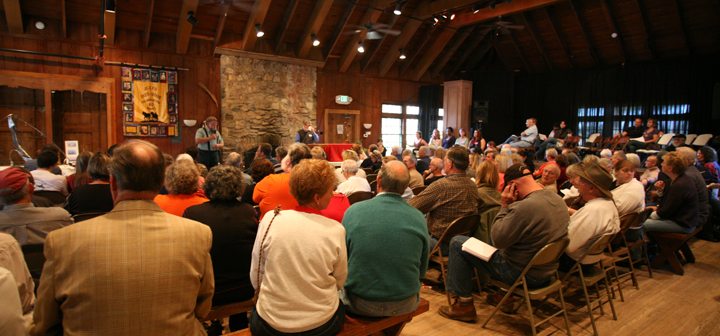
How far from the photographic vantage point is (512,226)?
2592 millimetres

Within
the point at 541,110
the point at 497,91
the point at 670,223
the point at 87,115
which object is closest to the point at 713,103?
the point at 541,110

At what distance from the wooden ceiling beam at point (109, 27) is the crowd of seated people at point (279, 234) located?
210 inches

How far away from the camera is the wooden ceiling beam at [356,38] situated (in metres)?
10.2

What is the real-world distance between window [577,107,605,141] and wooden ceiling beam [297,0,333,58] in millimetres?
8896

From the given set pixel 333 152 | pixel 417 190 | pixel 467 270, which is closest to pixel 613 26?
pixel 333 152

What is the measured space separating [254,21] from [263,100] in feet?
7.14

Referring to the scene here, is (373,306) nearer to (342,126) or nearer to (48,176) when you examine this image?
(48,176)

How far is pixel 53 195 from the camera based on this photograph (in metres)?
3.65

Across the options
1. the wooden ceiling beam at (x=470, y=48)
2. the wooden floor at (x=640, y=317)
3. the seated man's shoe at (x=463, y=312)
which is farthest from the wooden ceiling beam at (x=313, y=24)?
the seated man's shoe at (x=463, y=312)

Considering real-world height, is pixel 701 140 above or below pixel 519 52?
below

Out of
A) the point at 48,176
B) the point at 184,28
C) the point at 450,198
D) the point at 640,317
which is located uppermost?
the point at 184,28

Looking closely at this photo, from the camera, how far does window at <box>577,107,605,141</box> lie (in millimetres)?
12703

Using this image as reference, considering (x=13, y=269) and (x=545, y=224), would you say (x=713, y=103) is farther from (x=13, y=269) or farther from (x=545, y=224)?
(x=13, y=269)

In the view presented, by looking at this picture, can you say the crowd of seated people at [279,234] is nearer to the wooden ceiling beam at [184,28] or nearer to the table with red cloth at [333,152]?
the wooden ceiling beam at [184,28]
